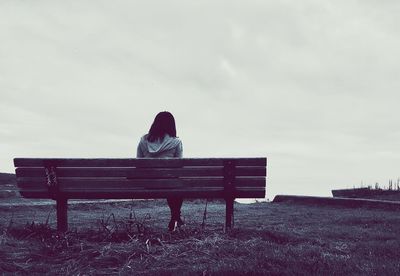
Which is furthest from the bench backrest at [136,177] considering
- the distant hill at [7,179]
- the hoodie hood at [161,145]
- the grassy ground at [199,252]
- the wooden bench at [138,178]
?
the distant hill at [7,179]

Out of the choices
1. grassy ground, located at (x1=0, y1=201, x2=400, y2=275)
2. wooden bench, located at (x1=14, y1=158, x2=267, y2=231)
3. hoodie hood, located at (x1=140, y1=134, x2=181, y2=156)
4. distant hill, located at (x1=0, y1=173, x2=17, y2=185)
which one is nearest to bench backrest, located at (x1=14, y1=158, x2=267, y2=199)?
wooden bench, located at (x1=14, y1=158, x2=267, y2=231)

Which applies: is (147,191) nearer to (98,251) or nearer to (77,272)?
(98,251)

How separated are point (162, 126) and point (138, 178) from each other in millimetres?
1023

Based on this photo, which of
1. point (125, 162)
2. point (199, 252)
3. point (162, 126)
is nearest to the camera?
point (199, 252)

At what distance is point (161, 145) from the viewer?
717 centimetres

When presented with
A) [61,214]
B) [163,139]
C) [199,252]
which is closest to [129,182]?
[61,214]

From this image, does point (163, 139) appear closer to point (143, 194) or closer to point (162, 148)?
point (162, 148)

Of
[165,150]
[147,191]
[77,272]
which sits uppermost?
[165,150]

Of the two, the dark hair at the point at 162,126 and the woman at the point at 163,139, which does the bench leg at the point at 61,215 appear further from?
the dark hair at the point at 162,126

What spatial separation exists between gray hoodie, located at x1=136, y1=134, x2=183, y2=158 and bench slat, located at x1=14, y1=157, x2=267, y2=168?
822 millimetres

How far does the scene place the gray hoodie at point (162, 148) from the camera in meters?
7.17

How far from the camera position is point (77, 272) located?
4.50 metres

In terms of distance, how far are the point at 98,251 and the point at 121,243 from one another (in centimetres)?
45

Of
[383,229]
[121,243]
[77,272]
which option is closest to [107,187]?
[121,243]
